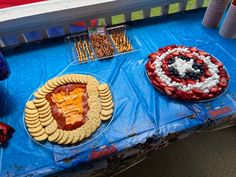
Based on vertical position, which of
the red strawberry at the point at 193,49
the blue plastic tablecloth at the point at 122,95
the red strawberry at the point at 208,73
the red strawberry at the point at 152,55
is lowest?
the blue plastic tablecloth at the point at 122,95

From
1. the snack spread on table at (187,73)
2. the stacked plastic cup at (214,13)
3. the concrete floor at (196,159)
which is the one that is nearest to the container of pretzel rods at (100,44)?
the snack spread on table at (187,73)

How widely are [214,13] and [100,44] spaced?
26.1 inches

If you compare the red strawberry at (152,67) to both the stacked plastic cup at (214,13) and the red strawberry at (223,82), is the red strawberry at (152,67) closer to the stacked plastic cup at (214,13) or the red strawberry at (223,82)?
the red strawberry at (223,82)

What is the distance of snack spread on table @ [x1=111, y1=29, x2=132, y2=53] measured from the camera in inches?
47.2

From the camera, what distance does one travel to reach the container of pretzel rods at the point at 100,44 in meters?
1.17

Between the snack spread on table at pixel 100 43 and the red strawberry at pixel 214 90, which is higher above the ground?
the snack spread on table at pixel 100 43

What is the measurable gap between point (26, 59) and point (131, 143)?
2.41 ft

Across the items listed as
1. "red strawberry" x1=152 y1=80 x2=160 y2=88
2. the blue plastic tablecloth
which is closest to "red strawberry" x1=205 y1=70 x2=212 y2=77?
the blue plastic tablecloth

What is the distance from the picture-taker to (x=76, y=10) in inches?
48.3

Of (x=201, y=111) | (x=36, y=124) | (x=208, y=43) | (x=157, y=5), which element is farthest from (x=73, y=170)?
(x=157, y=5)

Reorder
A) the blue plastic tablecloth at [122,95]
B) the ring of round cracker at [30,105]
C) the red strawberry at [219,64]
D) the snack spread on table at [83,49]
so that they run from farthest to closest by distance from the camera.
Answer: the snack spread on table at [83,49]
the red strawberry at [219,64]
the ring of round cracker at [30,105]
the blue plastic tablecloth at [122,95]

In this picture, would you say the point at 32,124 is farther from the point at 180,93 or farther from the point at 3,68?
the point at 180,93

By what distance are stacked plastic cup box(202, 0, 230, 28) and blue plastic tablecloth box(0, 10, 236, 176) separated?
4 centimetres

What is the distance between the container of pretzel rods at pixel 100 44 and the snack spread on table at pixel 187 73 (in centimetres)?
17
